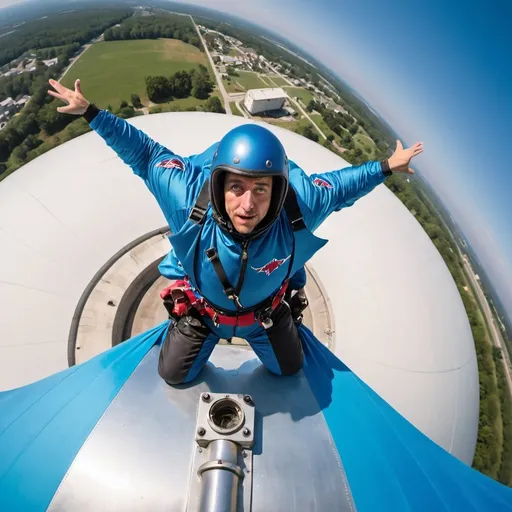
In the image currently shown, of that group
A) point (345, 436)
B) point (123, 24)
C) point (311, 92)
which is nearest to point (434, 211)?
point (311, 92)

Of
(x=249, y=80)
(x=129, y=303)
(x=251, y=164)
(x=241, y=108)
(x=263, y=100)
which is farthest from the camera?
(x=249, y=80)

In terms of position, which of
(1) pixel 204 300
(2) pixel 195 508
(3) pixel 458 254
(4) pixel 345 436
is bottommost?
(2) pixel 195 508

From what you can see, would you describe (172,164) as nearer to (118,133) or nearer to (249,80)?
(118,133)

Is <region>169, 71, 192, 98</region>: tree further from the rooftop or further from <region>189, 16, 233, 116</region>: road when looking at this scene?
the rooftop

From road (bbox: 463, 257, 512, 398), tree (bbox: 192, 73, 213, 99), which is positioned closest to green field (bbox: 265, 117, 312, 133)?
tree (bbox: 192, 73, 213, 99)

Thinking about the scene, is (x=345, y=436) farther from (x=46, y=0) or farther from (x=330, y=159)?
(x=46, y=0)

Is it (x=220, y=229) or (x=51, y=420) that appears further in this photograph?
(x=51, y=420)

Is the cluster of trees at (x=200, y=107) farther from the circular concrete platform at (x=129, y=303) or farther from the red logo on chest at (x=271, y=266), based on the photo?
the red logo on chest at (x=271, y=266)

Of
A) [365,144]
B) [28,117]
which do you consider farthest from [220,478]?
[365,144]
